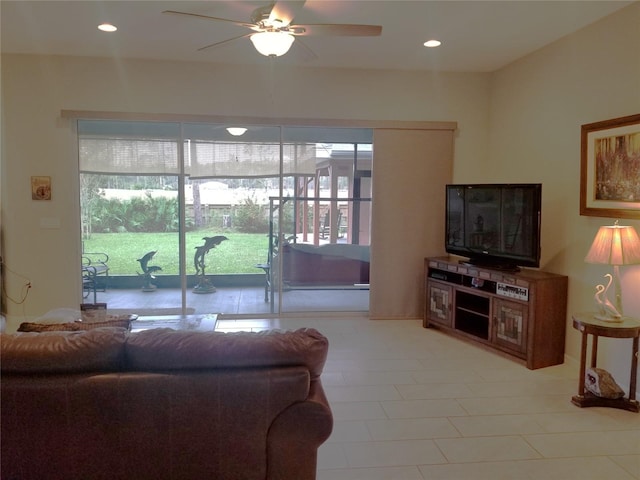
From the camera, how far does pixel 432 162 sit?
562 centimetres

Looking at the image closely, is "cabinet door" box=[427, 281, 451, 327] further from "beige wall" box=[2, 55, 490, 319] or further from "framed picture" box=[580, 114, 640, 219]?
"framed picture" box=[580, 114, 640, 219]

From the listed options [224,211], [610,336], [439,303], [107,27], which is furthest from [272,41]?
Result: [439,303]

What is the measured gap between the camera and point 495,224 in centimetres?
462

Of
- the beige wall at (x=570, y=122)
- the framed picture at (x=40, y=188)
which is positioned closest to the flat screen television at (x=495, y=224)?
the beige wall at (x=570, y=122)

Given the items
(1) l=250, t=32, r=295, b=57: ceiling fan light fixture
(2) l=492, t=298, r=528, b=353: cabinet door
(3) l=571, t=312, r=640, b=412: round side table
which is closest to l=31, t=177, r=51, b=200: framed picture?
(1) l=250, t=32, r=295, b=57: ceiling fan light fixture

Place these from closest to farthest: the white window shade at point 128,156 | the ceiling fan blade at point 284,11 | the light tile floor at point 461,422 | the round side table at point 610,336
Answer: the light tile floor at point 461,422 → the ceiling fan blade at point 284,11 → the round side table at point 610,336 → the white window shade at point 128,156

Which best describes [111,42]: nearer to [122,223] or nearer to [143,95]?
[143,95]

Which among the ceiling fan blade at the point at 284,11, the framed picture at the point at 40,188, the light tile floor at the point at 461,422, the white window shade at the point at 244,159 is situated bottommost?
the light tile floor at the point at 461,422

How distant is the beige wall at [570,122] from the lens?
142 inches

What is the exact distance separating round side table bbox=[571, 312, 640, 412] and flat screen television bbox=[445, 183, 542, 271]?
37.0 inches

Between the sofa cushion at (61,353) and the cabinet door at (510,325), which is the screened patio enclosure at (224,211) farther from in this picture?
the sofa cushion at (61,353)

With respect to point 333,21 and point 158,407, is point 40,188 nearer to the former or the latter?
point 333,21

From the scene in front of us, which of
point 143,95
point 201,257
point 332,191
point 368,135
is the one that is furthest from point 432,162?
point 143,95

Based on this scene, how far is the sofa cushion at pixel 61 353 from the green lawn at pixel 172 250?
3.63 m
